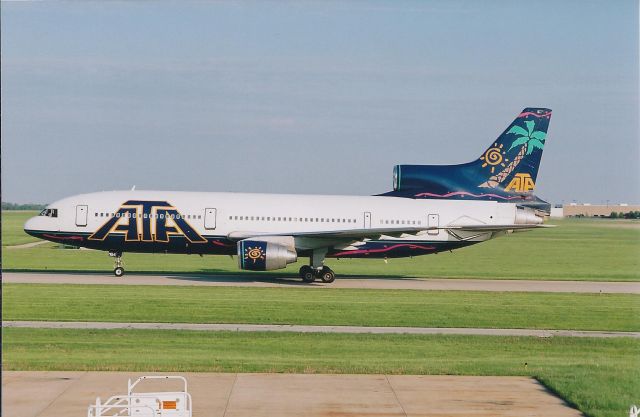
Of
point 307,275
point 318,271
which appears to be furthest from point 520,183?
point 307,275

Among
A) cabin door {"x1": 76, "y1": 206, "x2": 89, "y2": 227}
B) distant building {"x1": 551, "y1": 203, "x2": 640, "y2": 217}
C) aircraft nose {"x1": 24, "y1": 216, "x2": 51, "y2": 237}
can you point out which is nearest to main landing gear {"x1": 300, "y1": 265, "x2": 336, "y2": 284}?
cabin door {"x1": 76, "y1": 206, "x2": 89, "y2": 227}

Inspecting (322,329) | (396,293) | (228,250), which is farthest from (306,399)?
(228,250)

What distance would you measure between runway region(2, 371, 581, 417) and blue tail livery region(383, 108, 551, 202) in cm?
2556

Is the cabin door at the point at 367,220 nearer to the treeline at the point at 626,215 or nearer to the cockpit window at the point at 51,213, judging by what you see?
the cockpit window at the point at 51,213

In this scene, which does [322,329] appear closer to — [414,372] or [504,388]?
[414,372]

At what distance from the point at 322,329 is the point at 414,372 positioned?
22.6 feet

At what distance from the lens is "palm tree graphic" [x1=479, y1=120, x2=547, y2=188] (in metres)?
43.8

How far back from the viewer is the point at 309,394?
53.5ft

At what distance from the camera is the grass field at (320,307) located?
2722 centimetres

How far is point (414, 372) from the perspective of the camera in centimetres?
1873

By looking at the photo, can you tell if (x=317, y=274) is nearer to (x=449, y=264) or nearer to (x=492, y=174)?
(x=492, y=174)

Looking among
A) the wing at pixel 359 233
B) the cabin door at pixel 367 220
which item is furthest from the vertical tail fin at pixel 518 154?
the cabin door at pixel 367 220

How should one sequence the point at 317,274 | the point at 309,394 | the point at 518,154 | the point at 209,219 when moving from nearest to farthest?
the point at 309,394 → the point at 209,219 → the point at 317,274 → the point at 518,154

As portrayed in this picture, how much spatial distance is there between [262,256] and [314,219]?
13.8 feet
